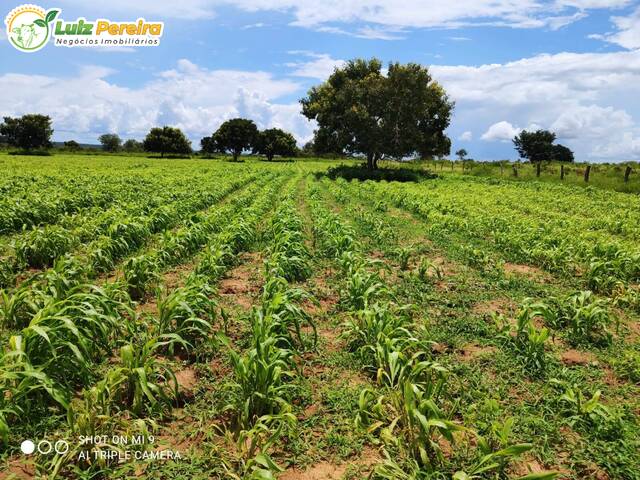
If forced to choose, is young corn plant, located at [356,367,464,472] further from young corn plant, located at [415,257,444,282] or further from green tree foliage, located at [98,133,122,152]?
green tree foliage, located at [98,133,122,152]

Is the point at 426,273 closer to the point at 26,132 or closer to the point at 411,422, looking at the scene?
the point at 411,422

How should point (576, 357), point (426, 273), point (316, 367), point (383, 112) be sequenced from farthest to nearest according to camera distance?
point (383, 112) < point (426, 273) < point (576, 357) < point (316, 367)

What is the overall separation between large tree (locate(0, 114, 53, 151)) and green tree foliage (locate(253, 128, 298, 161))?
4055 centimetres

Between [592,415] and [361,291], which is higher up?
[361,291]

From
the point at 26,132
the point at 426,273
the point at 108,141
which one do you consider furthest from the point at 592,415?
the point at 108,141

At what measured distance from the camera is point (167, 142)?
85250 millimetres

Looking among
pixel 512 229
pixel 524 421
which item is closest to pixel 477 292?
pixel 524 421

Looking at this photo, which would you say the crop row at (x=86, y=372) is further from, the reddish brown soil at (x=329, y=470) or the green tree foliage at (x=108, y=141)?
the green tree foliage at (x=108, y=141)

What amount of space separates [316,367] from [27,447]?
2832 mm

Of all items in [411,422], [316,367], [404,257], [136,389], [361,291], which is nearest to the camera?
[411,422]

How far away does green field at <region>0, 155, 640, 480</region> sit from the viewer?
3439 millimetres

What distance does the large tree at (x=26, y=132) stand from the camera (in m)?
79.2

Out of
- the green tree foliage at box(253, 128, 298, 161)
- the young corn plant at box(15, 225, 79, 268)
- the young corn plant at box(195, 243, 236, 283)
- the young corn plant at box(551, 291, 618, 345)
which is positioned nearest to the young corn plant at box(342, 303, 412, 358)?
the young corn plant at box(551, 291, 618, 345)

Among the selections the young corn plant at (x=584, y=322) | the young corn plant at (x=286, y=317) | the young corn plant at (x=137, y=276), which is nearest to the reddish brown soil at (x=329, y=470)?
the young corn plant at (x=286, y=317)
